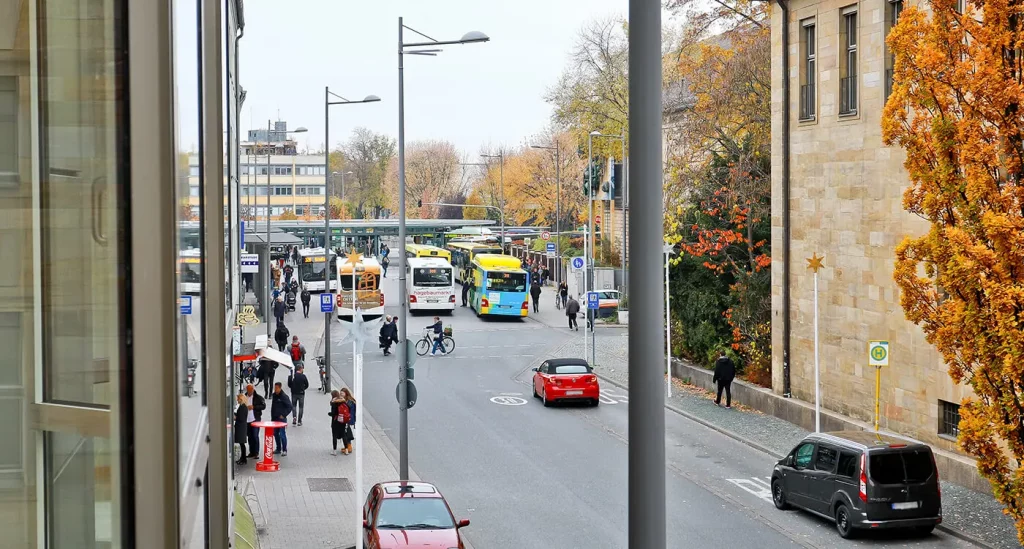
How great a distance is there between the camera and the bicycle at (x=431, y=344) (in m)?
39.7

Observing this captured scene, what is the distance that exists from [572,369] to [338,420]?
26.0 ft

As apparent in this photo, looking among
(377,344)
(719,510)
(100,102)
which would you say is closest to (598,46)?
(377,344)

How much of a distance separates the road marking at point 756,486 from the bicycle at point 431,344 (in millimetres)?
19700

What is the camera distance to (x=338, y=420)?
23219 mm

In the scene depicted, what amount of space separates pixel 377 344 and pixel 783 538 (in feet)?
91.9

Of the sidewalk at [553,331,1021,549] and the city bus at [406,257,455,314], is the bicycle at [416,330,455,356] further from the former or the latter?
the city bus at [406,257,455,314]

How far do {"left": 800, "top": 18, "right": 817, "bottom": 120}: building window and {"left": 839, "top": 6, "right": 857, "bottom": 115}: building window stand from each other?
1.24m

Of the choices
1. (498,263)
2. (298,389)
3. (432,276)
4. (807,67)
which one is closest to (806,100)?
(807,67)

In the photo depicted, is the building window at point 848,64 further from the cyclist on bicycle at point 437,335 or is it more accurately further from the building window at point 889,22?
the cyclist on bicycle at point 437,335

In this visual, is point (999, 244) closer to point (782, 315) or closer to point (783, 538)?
point (783, 538)

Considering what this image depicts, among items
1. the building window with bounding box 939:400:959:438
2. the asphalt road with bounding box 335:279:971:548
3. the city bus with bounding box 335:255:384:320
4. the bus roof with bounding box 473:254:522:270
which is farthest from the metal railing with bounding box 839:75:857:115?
the city bus with bounding box 335:255:384:320

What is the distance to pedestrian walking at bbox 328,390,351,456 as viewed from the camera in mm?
22656

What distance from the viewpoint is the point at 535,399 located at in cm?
3050

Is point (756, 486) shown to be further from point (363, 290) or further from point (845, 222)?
point (363, 290)
